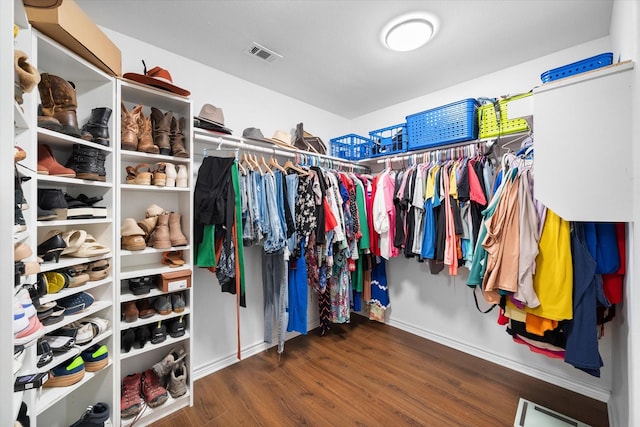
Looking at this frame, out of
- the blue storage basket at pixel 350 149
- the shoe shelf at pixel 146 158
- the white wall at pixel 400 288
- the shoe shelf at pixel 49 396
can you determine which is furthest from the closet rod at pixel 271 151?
the shoe shelf at pixel 49 396

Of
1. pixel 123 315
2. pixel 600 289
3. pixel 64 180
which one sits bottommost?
pixel 123 315

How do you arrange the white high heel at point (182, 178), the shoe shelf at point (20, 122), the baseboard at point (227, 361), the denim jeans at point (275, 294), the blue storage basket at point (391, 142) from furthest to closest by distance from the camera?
the blue storage basket at point (391, 142) < the denim jeans at point (275, 294) < the baseboard at point (227, 361) < the white high heel at point (182, 178) < the shoe shelf at point (20, 122)

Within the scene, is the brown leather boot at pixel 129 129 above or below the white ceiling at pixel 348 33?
below

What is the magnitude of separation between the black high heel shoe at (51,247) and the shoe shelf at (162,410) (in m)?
1.01

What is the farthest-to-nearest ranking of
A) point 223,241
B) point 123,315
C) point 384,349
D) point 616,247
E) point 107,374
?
point 384,349, point 223,241, point 123,315, point 107,374, point 616,247

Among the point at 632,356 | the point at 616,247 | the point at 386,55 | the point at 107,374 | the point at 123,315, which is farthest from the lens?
Result: the point at 386,55

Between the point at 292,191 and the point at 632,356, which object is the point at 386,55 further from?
the point at 632,356

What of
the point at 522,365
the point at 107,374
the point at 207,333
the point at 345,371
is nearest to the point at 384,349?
the point at 345,371

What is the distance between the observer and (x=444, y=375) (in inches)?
75.7

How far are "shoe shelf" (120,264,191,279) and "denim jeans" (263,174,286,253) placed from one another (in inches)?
21.3

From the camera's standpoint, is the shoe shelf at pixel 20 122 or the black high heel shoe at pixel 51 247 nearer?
the shoe shelf at pixel 20 122

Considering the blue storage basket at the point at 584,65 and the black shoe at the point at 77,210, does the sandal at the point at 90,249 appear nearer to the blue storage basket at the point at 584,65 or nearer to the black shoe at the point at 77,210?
the black shoe at the point at 77,210

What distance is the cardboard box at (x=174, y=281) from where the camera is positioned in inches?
58.6

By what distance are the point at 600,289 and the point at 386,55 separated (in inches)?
73.7
